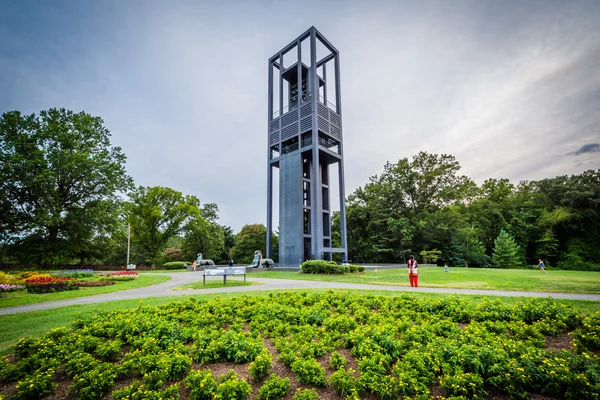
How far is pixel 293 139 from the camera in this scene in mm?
35188

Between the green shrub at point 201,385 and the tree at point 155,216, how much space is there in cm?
3990

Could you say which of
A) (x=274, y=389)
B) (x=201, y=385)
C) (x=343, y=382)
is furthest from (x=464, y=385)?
(x=201, y=385)

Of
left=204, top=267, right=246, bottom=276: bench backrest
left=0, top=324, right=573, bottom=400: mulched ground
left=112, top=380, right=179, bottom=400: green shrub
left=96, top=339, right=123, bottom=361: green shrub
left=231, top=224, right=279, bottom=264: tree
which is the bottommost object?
left=0, top=324, right=573, bottom=400: mulched ground

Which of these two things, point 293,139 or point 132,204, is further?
point 132,204

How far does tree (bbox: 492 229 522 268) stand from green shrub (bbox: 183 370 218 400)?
142ft

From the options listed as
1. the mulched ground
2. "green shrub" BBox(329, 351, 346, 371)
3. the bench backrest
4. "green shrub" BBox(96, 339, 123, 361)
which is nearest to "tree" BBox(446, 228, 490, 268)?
the bench backrest

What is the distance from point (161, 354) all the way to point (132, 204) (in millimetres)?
42020

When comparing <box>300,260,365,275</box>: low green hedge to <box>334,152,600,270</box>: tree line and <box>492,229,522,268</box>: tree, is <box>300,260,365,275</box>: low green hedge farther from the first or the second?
<box>492,229,522,268</box>: tree

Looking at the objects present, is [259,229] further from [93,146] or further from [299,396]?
[299,396]

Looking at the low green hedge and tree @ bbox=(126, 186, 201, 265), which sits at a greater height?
tree @ bbox=(126, 186, 201, 265)

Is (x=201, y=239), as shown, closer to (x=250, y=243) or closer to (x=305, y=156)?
(x=250, y=243)

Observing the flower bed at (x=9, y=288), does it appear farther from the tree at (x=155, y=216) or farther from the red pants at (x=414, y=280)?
the tree at (x=155, y=216)

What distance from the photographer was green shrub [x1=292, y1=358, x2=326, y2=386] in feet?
12.9

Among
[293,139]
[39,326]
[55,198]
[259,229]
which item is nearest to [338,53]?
[293,139]
